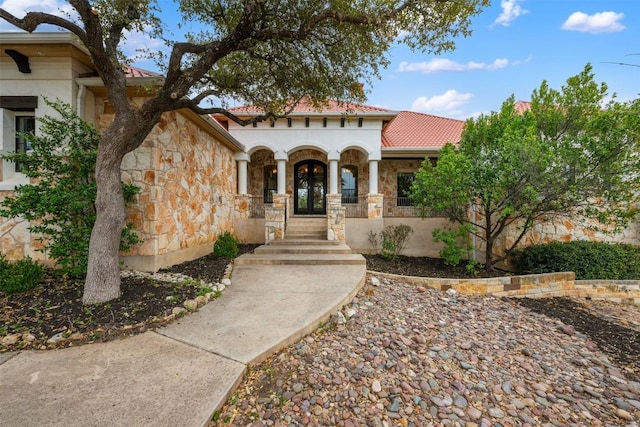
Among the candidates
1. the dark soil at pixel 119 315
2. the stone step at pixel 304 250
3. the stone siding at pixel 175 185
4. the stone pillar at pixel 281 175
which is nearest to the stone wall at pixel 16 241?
the dark soil at pixel 119 315

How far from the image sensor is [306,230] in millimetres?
8875

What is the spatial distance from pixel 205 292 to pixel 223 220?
16.3ft

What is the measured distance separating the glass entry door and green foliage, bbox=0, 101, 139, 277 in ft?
24.9

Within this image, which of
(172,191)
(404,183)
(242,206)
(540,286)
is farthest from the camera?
(404,183)

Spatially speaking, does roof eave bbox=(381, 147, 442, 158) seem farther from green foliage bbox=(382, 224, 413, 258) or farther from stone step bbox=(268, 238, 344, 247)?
stone step bbox=(268, 238, 344, 247)

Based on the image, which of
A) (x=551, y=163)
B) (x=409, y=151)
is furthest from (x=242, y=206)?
(x=551, y=163)

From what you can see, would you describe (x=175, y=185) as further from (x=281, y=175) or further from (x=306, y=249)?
(x=281, y=175)

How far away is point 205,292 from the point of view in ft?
13.7

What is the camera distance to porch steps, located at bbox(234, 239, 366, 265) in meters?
6.29

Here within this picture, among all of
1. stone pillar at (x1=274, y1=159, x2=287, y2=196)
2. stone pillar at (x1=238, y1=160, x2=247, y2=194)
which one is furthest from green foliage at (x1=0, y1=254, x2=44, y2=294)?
stone pillar at (x1=274, y1=159, x2=287, y2=196)

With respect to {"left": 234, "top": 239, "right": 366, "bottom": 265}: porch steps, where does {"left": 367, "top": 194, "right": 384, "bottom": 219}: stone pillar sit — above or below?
above

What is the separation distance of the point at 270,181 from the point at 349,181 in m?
3.48

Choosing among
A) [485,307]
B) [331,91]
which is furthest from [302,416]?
[331,91]

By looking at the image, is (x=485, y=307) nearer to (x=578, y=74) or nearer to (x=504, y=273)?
(x=504, y=273)
